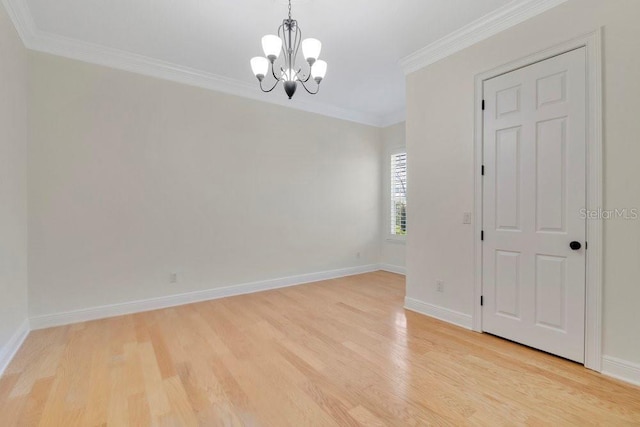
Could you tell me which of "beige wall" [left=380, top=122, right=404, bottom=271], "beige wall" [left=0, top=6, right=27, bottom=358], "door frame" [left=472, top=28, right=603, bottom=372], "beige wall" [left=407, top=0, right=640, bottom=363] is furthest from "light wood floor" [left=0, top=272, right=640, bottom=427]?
"beige wall" [left=380, top=122, right=404, bottom=271]

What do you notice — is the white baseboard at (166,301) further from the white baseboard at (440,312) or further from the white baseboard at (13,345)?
the white baseboard at (440,312)

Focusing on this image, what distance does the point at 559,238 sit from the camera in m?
2.41

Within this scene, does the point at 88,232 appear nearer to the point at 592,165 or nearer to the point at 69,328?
the point at 69,328

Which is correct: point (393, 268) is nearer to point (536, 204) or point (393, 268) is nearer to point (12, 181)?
point (536, 204)

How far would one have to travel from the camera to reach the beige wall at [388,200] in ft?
18.3

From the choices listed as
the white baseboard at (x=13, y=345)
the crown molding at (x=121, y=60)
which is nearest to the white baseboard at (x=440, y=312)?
the crown molding at (x=121, y=60)

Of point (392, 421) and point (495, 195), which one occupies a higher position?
point (495, 195)

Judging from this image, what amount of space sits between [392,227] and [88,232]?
478 centimetres

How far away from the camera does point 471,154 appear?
3002mm

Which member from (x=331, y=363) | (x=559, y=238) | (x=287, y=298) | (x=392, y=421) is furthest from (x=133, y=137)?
(x=559, y=238)

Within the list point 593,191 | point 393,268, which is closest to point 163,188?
point 393,268

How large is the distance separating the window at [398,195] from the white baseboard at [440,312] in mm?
2182

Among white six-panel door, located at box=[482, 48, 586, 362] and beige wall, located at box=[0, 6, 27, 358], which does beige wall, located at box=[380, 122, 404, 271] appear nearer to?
white six-panel door, located at box=[482, 48, 586, 362]

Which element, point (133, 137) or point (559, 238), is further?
point (133, 137)
